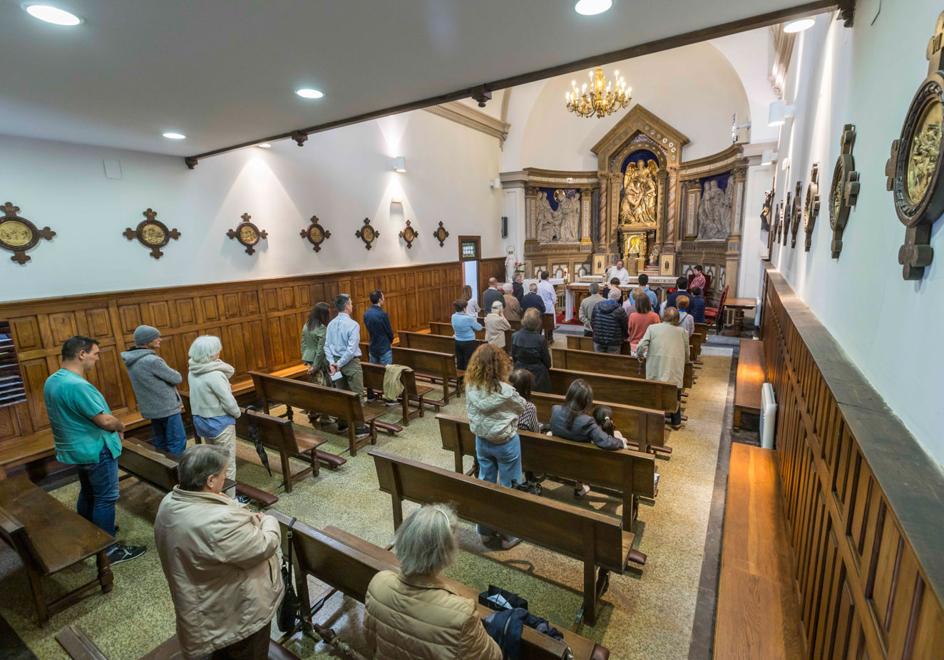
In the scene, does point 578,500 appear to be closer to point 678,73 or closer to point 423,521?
point 423,521

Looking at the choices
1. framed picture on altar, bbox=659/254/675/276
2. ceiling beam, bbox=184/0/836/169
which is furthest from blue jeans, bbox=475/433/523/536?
framed picture on altar, bbox=659/254/675/276

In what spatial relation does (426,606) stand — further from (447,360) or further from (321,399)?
(447,360)

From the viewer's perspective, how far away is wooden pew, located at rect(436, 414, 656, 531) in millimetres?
2992

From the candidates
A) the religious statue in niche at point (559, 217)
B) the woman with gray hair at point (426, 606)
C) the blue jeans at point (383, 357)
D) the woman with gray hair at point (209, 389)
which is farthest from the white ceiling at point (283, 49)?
the religious statue in niche at point (559, 217)

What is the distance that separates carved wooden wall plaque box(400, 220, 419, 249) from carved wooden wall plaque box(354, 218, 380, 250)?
34.4 inches

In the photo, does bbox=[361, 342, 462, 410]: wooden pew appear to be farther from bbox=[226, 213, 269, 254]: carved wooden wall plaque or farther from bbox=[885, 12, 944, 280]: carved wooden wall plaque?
bbox=[885, 12, 944, 280]: carved wooden wall plaque

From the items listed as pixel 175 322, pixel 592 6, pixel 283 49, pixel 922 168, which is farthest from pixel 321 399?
pixel 922 168

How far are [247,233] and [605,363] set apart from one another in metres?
5.86

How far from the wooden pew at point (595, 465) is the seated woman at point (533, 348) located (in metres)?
0.95

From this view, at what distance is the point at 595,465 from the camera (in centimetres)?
317

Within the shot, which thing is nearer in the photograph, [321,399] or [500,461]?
[500,461]

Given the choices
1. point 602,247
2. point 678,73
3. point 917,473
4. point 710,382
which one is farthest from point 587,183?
point 917,473

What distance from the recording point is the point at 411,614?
1.39m

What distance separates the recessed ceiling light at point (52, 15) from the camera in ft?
7.04
